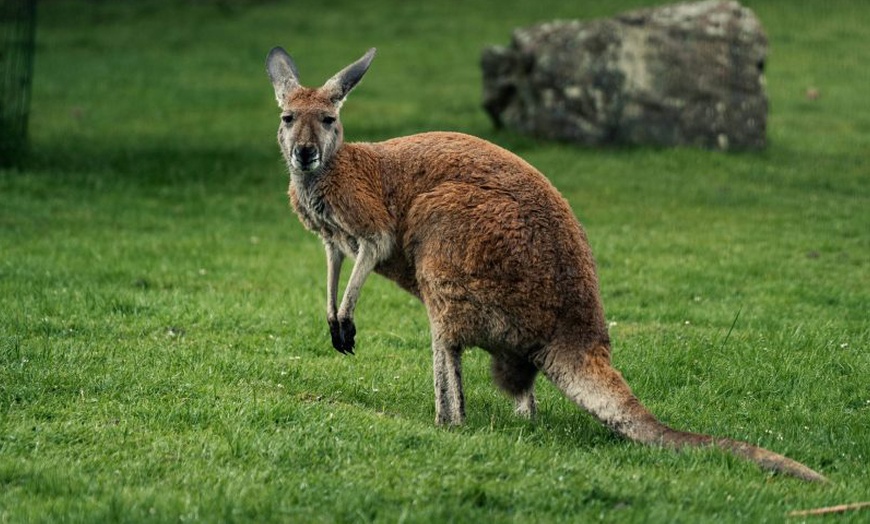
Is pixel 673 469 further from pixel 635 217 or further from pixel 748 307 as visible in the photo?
pixel 635 217

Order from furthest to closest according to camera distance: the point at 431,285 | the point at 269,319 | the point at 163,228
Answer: the point at 163,228, the point at 269,319, the point at 431,285

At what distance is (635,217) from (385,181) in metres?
6.47

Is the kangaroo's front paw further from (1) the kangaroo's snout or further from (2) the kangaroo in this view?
(1) the kangaroo's snout

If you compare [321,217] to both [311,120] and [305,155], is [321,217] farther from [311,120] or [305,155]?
[311,120]

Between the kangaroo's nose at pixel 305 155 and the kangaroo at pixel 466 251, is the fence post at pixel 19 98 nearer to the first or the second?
the kangaroo at pixel 466 251

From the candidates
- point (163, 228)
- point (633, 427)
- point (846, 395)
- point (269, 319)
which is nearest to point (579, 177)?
point (163, 228)

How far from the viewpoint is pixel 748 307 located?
971 centimetres

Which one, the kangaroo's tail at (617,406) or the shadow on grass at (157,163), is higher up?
the kangaroo's tail at (617,406)

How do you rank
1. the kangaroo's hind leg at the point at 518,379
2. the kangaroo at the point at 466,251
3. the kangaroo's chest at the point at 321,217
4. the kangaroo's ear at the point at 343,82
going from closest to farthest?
the kangaroo at the point at 466,251, the kangaroo's hind leg at the point at 518,379, the kangaroo's chest at the point at 321,217, the kangaroo's ear at the point at 343,82

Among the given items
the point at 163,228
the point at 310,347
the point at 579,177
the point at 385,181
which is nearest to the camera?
the point at 385,181

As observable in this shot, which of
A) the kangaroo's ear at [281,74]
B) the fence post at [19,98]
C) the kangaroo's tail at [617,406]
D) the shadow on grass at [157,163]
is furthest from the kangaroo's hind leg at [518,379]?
the fence post at [19,98]

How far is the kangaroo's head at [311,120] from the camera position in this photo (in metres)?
6.97

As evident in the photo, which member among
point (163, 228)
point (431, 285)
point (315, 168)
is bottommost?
point (163, 228)

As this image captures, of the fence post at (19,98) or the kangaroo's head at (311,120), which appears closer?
the kangaroo's head at (311,120)
